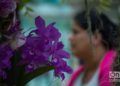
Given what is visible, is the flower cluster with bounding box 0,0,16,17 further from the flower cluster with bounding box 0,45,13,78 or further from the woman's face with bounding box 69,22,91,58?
the woman's face with bounding box 69,22,91,58

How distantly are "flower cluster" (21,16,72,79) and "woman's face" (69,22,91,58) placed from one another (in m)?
1.94

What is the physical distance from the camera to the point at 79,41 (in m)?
3.59

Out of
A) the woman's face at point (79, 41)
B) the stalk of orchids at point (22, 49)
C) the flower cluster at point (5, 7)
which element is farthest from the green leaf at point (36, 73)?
the woman's face at point (79, 41)

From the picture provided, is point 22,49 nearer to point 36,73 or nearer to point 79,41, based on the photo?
point 36,73

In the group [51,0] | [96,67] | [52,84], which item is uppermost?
[52,84]

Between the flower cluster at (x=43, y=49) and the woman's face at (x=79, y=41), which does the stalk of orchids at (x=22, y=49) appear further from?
the woman's face at (x=79, y=41)

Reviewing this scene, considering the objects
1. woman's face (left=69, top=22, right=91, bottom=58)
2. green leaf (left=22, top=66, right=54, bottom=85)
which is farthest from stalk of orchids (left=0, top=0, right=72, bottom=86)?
woman's face (left=69, top=22, right=91, bottom=58)

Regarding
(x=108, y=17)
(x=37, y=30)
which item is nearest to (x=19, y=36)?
(x=37, y=30)

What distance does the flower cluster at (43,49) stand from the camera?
1.41 meters

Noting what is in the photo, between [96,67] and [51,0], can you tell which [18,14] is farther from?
[51,0]

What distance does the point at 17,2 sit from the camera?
1.46 metres

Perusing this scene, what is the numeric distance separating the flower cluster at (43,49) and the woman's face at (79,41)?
1944 millimetres

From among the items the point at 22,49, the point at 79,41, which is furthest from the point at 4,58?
the point at 79,41

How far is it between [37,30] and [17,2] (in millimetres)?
105
